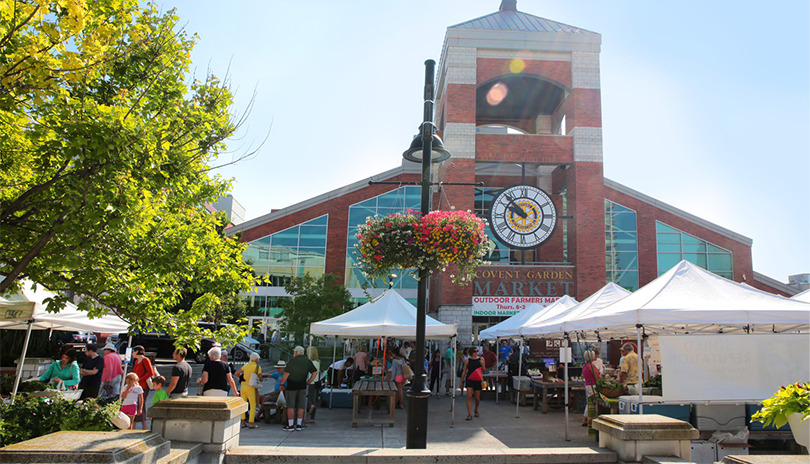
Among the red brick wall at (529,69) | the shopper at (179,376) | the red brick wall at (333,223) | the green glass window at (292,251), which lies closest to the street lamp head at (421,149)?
the shopper at (179,376)

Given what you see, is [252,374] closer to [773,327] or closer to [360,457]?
[360,457]

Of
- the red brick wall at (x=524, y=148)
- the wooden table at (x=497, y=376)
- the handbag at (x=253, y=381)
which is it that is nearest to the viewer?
the handbag at (x=253, y=381)

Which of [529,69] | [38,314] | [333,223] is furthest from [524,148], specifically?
[38,314]

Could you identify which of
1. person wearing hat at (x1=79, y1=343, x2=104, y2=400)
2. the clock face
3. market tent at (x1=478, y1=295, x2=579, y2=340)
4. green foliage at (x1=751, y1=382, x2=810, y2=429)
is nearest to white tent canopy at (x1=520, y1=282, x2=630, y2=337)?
market tent at (x1=478, y1=295, x2=579, y2=340)

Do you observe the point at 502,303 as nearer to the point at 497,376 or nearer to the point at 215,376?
the point at 497,376

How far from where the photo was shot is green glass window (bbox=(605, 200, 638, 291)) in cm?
3288

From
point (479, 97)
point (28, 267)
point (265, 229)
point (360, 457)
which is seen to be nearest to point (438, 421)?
point (360, 457)

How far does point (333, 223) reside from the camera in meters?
35.7

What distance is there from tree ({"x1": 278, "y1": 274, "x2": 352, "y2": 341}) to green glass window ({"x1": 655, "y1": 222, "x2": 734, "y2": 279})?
19.5m

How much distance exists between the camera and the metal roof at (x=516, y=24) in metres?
29.8

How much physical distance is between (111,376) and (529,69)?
24.6 meters

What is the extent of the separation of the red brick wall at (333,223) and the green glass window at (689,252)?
16.9 meters

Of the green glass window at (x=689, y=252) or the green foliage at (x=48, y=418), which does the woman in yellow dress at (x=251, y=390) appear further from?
the green glass window at (x=689, y=252)

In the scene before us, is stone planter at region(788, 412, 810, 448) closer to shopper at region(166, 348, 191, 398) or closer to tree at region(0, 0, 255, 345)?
tree at region(0, 0, 255, 345)
